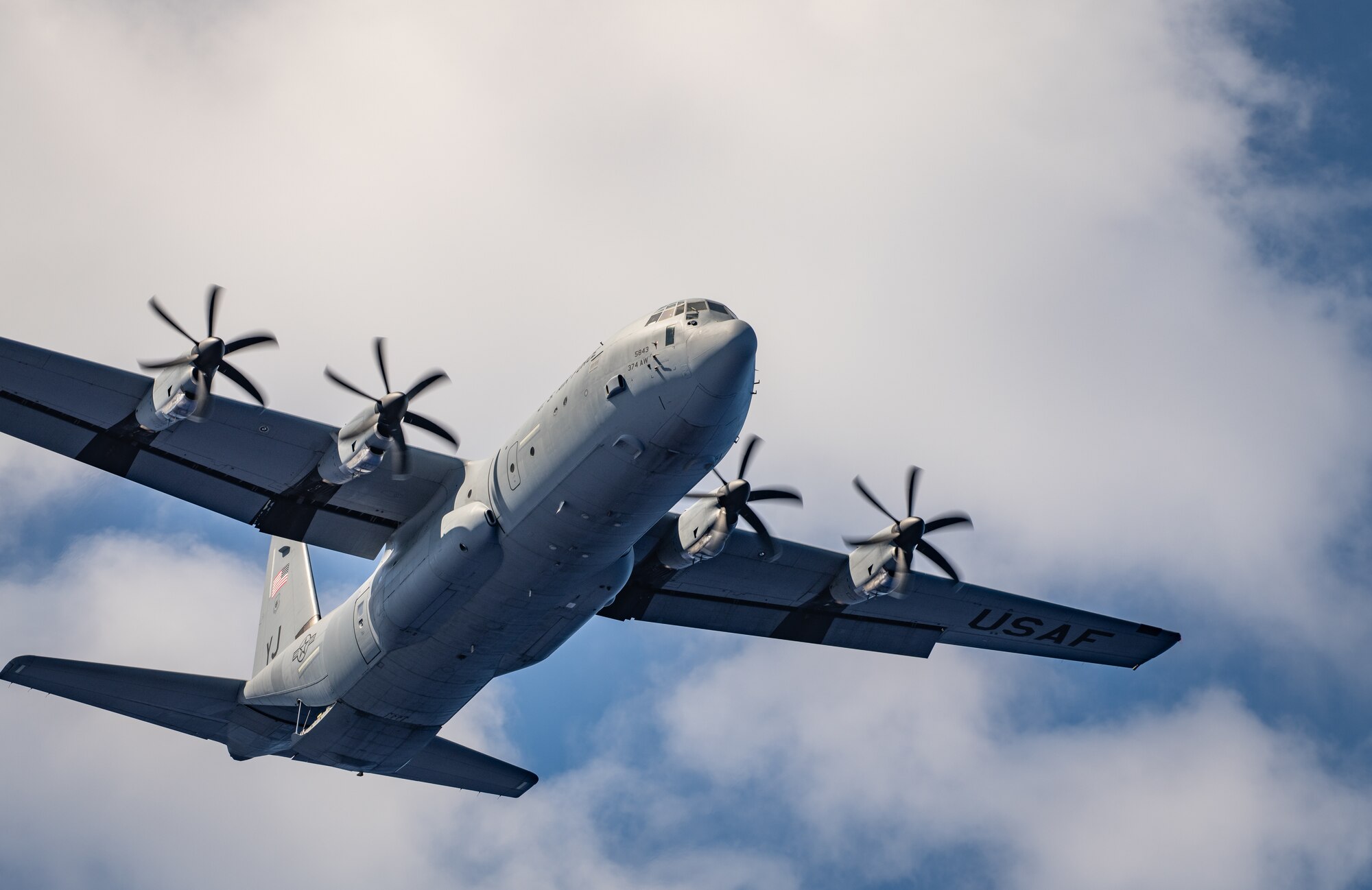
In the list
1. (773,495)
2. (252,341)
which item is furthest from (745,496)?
(252,341)

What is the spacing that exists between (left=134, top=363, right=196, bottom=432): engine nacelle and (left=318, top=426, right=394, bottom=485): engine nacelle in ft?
10.6

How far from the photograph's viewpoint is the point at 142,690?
34.9 meters

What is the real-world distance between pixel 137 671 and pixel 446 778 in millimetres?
9043

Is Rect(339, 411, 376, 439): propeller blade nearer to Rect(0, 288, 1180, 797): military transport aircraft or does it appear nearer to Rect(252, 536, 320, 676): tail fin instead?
Rect(0, 288, 1180, 797): military transport aircraft

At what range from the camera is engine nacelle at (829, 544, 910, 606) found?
111 feet

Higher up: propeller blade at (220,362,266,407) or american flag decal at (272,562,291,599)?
propeller blade at (220,362,266,407)

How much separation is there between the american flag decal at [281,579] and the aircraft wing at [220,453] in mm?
6768

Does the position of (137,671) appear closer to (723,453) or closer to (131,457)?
(131,457)

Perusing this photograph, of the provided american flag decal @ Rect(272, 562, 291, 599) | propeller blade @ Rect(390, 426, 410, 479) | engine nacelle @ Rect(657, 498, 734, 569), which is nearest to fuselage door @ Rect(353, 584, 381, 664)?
propeller blade @ Rect(390, 426, 410, 479)

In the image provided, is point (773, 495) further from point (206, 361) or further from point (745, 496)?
point (206, 361)

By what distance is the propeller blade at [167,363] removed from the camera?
28.8 meters

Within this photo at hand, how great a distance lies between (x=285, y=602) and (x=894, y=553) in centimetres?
1770

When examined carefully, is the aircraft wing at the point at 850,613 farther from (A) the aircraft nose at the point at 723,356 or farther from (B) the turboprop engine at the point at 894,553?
(A) the aircraft nose at the point at 723,356

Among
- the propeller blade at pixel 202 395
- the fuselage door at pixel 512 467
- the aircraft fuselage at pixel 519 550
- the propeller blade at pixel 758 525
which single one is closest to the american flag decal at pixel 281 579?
the aircraft fuselage at pixel 519 550
